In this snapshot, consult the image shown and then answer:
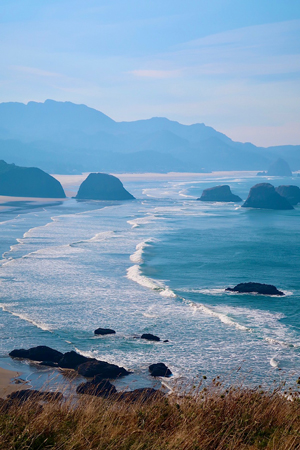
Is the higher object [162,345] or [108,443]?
[108,443]

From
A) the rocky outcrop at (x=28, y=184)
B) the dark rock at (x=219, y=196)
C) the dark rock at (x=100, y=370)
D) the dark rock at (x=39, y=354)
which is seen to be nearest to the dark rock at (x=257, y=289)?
the dark rock at (x=100, y=370)

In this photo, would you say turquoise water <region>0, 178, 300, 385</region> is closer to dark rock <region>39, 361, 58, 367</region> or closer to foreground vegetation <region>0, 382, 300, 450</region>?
dark rock <region>39, 361, 58, 367</region>

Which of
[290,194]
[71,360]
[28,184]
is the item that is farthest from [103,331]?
[28,184]

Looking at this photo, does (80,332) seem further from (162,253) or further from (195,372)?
Result: (162,253)

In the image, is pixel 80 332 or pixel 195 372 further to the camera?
pixel 80 332

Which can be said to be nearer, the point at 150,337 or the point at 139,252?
the point at 150,337

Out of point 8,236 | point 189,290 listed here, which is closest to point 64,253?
point 8,236

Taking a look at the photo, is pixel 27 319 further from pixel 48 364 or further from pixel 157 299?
pixel 157 299
